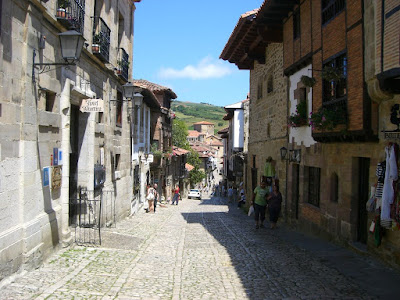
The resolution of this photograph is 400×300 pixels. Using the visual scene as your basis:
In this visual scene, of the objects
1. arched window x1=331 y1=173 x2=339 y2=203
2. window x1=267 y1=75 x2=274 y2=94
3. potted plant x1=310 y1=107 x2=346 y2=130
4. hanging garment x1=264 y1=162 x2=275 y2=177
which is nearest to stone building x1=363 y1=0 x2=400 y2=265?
potted plant x1=310 y1=107 x2=346 y2=130

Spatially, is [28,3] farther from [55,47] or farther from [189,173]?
[189,173]

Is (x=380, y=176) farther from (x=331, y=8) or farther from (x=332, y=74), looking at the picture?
(x=331, y=8)

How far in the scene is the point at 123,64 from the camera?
1530cm

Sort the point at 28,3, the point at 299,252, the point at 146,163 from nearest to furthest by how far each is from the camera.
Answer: the point at 28,3
the point at 299,252
the point at 146,163

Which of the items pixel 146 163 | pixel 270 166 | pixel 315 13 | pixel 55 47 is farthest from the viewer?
pixel 146 163

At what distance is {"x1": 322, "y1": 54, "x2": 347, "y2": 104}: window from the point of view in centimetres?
954

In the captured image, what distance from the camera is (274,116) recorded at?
16078 mm

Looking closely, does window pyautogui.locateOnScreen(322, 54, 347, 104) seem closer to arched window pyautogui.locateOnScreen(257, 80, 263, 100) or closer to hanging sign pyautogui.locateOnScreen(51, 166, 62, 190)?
hanging sign pyautogui.locateOnScreen(51, 166, 62, 190)

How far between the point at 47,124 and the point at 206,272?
4140 millimetres

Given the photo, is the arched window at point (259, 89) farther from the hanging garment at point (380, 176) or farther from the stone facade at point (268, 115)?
the hanging garment at point (380, 176)

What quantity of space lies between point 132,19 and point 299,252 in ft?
40.1

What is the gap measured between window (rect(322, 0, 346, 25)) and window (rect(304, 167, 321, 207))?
159 inches

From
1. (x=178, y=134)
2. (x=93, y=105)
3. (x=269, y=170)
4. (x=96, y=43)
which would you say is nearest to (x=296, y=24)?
(x=269, y=170)

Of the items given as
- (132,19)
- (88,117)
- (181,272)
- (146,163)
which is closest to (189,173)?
(146,163)
